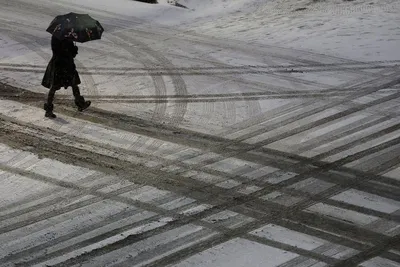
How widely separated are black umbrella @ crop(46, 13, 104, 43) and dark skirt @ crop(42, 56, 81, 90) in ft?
1.83

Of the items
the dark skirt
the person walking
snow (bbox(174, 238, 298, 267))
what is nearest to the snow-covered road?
snow (bbox(174, 238, 298, 267))

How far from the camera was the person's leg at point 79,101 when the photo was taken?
12.3 meters

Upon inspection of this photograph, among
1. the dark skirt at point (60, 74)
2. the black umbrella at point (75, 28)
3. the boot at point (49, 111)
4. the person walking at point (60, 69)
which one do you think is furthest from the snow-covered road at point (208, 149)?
the black umbrella at point (75, 28)

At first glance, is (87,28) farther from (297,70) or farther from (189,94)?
(297,70)

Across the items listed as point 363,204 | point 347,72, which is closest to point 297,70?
point 347,72

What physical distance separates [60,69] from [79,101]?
2.17 ft

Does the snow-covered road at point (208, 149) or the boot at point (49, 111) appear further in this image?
the boot at point (49, 111)

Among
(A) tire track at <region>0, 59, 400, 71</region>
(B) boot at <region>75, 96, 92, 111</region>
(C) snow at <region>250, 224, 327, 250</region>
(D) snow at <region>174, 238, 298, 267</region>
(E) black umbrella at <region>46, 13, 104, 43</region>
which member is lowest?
(D) snow at <region>174, 238, 298, 267</region>

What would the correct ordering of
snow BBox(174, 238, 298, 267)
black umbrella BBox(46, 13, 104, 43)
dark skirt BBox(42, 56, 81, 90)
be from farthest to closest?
1. dark skirt BBox(42, 56, 81, 90)
2. black umbrella BBox(46, 13, 104, 43)
3. snow BBox(174, 238, 298, 267)

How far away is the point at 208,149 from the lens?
36.1 feet

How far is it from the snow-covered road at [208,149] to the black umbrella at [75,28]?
4.39 ft

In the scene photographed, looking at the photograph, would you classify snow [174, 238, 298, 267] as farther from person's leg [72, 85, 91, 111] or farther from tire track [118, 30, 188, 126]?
person's leg [72, 85, 91, 111]

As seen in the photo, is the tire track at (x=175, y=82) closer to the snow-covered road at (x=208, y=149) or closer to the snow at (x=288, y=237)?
the snow-covered road at (x=208, y=149)

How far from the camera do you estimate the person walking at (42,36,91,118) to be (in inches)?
471
